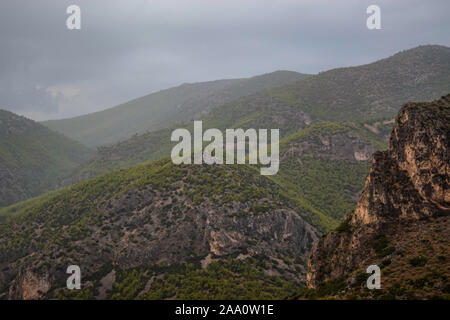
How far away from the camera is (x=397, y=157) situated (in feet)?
139

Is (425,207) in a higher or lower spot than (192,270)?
higher

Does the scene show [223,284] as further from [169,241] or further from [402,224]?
[402,224]

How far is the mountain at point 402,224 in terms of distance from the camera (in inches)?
1209

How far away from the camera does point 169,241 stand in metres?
74.8

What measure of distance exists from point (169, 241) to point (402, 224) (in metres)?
51.1

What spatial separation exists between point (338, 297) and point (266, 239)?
4199cm

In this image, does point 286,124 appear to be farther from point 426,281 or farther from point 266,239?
point 426,281

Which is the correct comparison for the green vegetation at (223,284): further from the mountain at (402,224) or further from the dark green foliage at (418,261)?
the dark green foliage at (418,261)

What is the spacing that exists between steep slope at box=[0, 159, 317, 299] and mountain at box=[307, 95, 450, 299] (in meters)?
19.0

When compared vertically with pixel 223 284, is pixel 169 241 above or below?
above

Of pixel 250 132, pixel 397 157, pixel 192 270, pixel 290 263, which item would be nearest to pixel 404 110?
pixel 397 157

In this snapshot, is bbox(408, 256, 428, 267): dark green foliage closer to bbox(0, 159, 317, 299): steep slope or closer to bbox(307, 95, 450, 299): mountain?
bbox(307, 95, 450, 299): mountain

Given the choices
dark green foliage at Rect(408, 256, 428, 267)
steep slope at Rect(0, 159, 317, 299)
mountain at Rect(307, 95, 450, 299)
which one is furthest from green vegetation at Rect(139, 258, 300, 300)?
dark green foliage at Rect(408, 256, 428, 267)

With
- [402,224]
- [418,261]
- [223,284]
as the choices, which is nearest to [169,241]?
[223,284]
